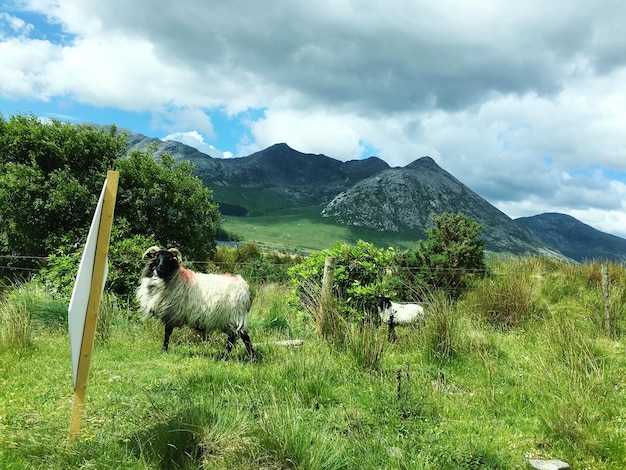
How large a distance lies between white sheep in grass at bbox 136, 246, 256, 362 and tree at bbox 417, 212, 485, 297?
6.82 m

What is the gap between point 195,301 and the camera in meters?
7.38

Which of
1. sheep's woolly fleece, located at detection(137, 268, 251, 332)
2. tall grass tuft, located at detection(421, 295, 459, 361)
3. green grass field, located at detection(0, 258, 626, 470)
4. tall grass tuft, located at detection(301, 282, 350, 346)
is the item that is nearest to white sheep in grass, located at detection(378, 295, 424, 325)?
green grass field, located at detection(0, 258, 626, 470)

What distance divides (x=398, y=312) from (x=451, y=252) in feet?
15.8

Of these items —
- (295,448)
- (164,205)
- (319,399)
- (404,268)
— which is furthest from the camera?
(164,205)

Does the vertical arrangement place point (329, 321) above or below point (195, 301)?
below

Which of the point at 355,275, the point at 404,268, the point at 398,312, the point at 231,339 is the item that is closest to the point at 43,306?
the point at 231,339

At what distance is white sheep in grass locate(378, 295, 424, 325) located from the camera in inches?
353

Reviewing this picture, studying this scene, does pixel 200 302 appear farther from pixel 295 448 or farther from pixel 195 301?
pixel 295 448

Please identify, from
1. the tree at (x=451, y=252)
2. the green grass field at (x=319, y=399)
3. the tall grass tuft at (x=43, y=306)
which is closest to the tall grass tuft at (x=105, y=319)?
the green grass field at (x=319, y=399)

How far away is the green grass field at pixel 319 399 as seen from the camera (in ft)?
12.1

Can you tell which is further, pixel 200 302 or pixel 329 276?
pixel 329 276

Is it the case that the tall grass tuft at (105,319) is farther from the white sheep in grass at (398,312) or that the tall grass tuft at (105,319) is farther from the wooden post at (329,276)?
the white sheep in grass at (398,312)

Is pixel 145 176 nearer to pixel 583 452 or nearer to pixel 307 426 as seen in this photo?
pixel 307 426

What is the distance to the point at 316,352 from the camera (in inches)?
253
